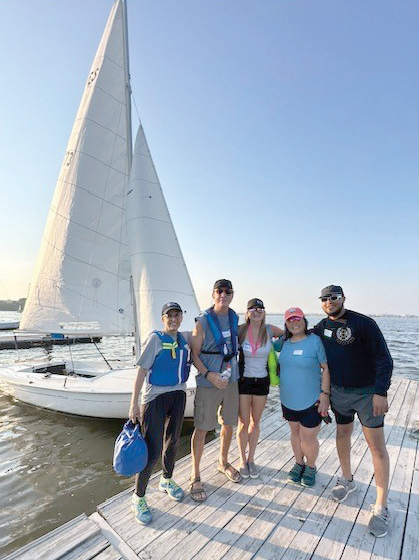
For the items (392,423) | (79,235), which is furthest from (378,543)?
(79,235)

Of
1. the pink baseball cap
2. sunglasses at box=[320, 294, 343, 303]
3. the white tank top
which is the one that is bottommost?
the white tank top

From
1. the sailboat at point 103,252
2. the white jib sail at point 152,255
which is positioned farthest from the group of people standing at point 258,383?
the white jib sail at point 152,255

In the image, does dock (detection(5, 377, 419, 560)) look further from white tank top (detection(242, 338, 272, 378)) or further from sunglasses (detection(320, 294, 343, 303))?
sunglasses (detection(320, 294, 343, 303))

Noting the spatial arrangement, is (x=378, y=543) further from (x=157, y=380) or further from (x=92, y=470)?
(x=92, y=470)

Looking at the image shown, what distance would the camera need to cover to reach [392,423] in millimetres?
5246

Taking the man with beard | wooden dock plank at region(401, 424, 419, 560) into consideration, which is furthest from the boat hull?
wooden dock plank at region(401, 424, 419, 560)

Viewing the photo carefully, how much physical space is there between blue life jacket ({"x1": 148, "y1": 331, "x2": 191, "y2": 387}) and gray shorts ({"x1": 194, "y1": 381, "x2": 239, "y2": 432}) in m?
0.32

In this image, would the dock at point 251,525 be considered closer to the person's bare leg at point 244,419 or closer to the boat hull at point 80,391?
the person's bare leg at point 244,419

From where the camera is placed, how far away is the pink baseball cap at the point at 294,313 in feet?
10.2

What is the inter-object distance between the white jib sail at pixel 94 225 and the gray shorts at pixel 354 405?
6158mm

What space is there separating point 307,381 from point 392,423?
357 cm

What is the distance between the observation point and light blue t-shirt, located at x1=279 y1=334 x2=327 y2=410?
2.97 metres

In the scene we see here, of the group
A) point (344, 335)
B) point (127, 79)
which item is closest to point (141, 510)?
point (344, 335)

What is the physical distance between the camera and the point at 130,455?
8.51ft
